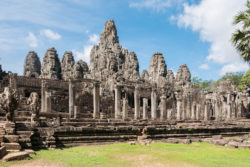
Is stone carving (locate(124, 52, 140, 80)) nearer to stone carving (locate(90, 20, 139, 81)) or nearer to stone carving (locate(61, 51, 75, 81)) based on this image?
stone carving (locate(90, 20, 139, 81))

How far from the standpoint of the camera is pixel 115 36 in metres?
68.0

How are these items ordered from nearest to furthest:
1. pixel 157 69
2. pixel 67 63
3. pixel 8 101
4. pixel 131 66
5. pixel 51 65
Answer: pixel 8 101 < pixel 51 65 < pixel 67 63 < pixel 157 69 < pixel 131 66

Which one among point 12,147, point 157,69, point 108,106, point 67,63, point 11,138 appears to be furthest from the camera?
point 157,69

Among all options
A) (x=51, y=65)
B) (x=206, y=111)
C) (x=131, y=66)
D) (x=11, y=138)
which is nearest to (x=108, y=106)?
(x=206, y=111)

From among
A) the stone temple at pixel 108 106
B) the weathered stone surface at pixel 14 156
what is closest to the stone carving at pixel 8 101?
the stone temple at pixel 108 106

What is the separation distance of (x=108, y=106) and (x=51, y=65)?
20847 mm

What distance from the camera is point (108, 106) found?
31.7 metres

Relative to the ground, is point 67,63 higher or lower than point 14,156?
higher

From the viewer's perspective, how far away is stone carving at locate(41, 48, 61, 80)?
155ft

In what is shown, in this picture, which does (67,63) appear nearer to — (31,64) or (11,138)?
(31,64)

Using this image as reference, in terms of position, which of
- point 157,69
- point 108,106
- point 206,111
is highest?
point 157,69

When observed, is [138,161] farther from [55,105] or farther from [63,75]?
[63,75]

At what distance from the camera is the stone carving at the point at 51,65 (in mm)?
47125

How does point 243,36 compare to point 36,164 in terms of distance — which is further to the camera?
point 243,36
